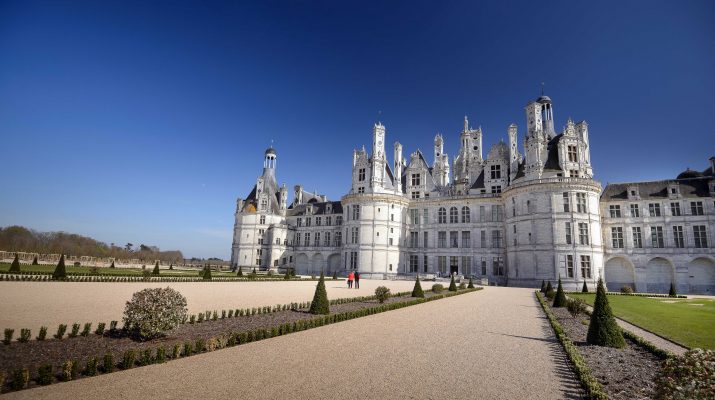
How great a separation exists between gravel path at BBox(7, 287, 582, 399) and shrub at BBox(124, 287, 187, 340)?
217 cm

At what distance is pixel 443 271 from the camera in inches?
2020

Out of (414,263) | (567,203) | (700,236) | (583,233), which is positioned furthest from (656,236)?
(414,263)

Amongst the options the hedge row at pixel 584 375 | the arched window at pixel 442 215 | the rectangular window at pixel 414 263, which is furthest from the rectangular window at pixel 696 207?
the hedge row at pixel 584 375

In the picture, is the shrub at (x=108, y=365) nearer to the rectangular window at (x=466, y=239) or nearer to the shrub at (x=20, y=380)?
the shrub at (x=20, y=380)

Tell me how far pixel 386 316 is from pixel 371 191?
124ft

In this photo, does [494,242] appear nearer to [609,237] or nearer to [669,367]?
[609,237]

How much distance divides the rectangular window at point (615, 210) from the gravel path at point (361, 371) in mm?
39936

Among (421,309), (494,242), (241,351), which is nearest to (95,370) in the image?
Answer: (241,351)

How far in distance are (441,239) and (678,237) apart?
27.0m

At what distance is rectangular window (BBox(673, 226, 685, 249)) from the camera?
40531mm

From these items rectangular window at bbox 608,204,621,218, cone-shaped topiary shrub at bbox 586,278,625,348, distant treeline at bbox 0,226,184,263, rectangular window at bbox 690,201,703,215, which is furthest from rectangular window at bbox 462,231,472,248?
distant treeline at bbox 0,226,184,263

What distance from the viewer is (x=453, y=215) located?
52.1m

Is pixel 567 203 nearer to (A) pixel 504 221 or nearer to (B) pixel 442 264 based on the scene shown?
(A) pixel 504 221

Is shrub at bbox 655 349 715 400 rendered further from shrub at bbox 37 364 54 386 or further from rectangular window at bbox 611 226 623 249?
rectangular window at bbox 611 226 623 249
